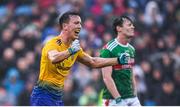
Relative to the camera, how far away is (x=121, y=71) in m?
11.9

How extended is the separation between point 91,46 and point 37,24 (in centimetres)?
150

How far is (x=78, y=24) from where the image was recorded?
10.2 meters

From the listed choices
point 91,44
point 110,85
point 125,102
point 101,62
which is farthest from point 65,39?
point 91,44

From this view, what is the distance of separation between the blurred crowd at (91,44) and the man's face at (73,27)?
5.87 metres

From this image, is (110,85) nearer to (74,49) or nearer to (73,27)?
(73,27)

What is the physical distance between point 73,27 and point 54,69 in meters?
0.62

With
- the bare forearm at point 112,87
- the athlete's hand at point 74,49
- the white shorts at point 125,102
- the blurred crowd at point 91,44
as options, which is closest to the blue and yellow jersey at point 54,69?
the athlete's hand at point 74,49

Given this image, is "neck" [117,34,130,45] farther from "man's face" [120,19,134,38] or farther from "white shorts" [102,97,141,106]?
"white shorts" [102,97,141,106]

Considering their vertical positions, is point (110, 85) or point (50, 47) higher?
point (50, 47)

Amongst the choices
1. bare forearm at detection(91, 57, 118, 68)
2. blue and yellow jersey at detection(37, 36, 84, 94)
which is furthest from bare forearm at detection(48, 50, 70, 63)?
bare forearm at detection(91, 57, 118, 68)

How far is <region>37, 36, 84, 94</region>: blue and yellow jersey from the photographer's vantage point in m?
10.2

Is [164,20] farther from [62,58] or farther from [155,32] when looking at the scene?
[62,58]

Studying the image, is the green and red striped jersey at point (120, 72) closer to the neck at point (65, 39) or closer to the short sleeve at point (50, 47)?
the neck at point (65, 39)

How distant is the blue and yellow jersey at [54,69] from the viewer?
1017cm
